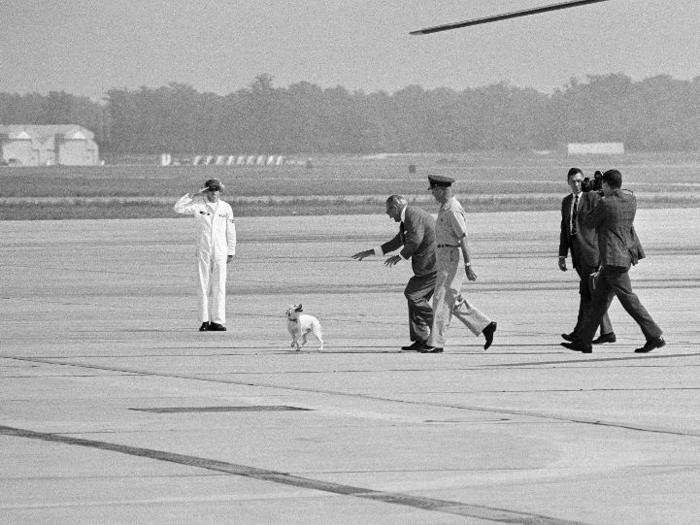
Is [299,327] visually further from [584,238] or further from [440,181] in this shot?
[584,238]

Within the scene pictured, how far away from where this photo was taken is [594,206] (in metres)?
17.8

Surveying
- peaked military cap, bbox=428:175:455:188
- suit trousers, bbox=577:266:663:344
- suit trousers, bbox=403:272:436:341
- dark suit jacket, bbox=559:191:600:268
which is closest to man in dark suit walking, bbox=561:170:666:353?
suit trousers, bbox=577:266:663:344

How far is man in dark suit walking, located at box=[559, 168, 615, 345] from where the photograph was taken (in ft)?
57.9

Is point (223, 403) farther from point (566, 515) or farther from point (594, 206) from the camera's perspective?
point (594, 206)

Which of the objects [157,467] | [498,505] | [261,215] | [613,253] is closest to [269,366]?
[613,253]

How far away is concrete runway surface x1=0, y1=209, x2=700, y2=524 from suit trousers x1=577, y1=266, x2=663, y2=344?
11.1 inches

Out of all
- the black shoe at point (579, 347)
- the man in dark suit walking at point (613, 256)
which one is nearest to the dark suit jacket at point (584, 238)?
the man in dark suit walking at point (613, 256)

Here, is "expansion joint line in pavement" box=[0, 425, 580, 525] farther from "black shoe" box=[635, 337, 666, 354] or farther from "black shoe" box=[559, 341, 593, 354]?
"black shoe" box=[635, 337, 666, 354]

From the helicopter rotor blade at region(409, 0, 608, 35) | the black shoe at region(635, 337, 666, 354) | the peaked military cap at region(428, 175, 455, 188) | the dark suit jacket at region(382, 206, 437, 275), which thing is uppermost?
the helicopter rotor blade at region(409, 0, 608, 35)

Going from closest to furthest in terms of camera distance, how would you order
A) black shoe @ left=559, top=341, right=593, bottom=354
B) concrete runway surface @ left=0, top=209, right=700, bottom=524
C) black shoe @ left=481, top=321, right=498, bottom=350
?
concrete runway surface @ left=0, top=209, right=700, bottom=524, black shoe @ left=559, top=341, right=593, bottom=354, black shoe @ left=481, top=321, right=498, bottom=350

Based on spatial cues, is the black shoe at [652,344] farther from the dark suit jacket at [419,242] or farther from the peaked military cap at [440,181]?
the peaked military cap at [440,181]

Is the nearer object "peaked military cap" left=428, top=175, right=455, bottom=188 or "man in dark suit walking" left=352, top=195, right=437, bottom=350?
"peaked military cap" left=428, top=175, right=455, bottom=188

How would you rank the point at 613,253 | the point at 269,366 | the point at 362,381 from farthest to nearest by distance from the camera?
the point at 613,253, the point at 269,366, the point at 362,381

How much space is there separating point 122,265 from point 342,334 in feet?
46.4
